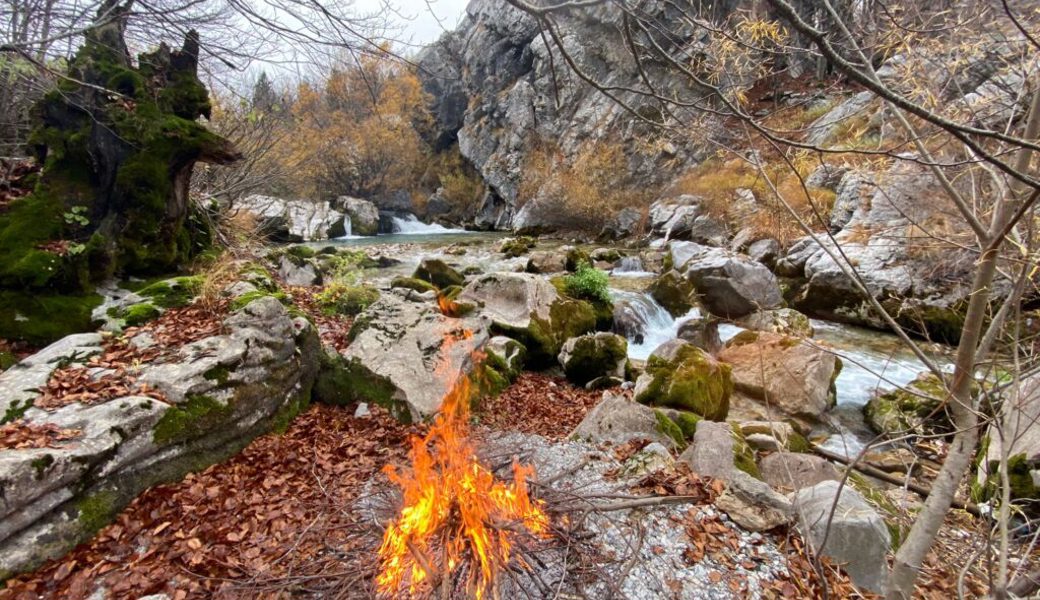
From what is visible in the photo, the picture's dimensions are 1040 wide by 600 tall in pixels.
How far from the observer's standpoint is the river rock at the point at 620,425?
452 cm

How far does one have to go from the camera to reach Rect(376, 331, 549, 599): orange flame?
2.42m

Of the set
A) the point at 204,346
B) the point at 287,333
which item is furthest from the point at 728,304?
the point at 204,346

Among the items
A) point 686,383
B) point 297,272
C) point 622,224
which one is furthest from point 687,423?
point 622,224

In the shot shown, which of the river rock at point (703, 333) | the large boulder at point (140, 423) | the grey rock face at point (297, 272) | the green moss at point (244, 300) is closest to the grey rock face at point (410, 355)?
the large boulder at point (140, 423)

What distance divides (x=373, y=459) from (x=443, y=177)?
3835cm

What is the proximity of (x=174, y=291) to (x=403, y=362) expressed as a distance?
2745mm

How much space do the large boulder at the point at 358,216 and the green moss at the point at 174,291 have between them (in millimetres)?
28149

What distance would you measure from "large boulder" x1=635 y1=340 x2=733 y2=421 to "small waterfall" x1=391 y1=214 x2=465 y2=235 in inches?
1156

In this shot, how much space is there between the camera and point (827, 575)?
8.89ft

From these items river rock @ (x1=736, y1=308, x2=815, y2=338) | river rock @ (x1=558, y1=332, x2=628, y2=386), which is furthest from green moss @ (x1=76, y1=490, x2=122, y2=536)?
river rock @ (x1=736, y1=308, x2=815, y2=338)

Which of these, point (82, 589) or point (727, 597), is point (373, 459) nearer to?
point (82, 589)

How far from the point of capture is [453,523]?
2.64 m

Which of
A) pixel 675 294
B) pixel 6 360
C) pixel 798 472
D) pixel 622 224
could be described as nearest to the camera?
pixel 6 360

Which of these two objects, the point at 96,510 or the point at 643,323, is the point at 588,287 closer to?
the point at 643,323
